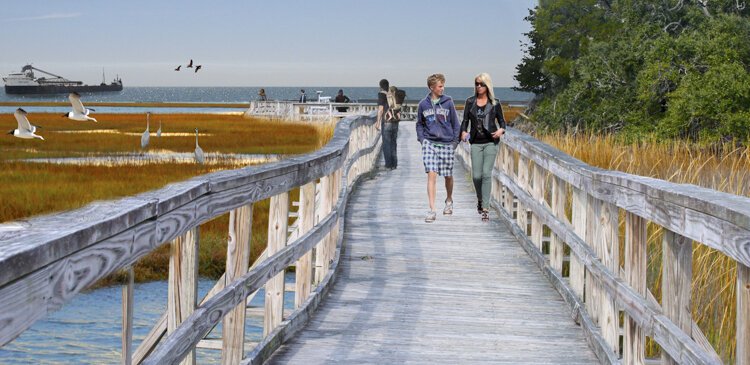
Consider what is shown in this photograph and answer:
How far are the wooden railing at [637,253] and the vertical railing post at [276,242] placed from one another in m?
1.80

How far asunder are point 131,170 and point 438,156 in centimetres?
1868

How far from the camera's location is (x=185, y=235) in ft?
13.5

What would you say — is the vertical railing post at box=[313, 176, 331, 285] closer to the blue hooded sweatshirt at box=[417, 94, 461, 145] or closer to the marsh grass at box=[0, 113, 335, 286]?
the marsh grass at box=[0, 113, 335, 286]

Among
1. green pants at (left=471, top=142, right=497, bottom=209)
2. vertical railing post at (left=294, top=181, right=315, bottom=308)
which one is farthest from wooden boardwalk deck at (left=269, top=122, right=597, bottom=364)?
green pants at (left=471, top=142, right=497, bottom=209)

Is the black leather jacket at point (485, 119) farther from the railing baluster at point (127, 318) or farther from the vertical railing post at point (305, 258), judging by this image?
the railing baluster at point (127, 318)

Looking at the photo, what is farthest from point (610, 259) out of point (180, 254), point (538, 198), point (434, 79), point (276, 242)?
point (434, 79)

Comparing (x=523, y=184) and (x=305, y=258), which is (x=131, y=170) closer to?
(x=523, y=184)

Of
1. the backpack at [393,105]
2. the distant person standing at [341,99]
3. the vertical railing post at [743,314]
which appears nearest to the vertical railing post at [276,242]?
the vertical railing post at [743,314]

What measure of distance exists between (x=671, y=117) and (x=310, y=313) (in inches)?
731

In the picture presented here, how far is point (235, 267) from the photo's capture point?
500 centimetres

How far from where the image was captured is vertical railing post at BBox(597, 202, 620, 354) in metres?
5.66

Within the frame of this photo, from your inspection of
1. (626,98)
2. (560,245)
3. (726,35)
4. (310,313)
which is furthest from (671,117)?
(310,313)

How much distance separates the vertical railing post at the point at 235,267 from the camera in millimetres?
4957

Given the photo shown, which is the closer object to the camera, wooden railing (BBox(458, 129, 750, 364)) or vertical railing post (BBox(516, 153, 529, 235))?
wooden railing (BBox(458, 129, 750, 364))
